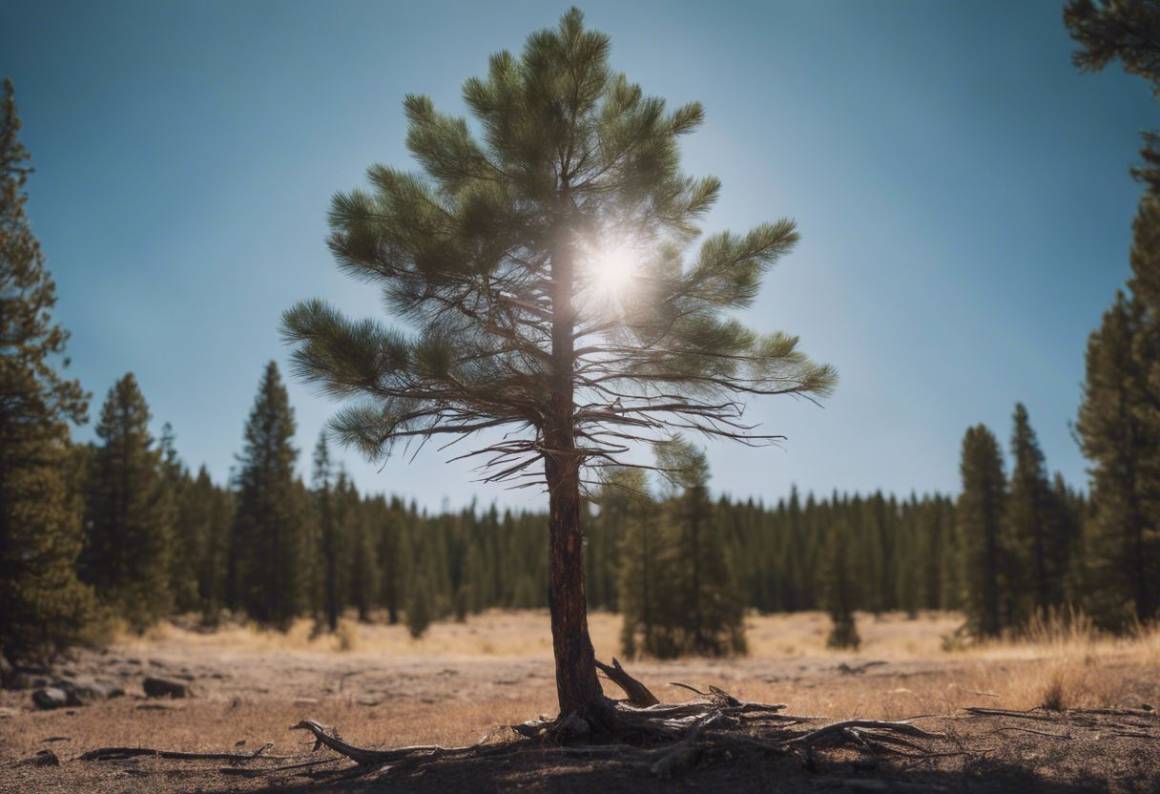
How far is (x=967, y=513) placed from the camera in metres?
31.8

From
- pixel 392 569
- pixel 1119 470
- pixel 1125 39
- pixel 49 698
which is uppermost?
pixel 1125 39

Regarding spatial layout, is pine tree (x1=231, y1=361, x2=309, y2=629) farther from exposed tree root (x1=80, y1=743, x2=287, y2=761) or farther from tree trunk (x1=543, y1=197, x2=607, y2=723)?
tree trunk (x1=543, y1=197, x2=607, y2=723)

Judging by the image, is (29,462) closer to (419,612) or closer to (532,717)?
(532,717)

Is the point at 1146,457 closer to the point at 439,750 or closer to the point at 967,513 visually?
the point at 967,513

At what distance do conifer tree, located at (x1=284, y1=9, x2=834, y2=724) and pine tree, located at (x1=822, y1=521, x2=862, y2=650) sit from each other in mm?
32552

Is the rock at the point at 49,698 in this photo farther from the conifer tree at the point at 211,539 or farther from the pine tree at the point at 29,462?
the conifer tree at the point at 211,539

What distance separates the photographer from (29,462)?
613 inches

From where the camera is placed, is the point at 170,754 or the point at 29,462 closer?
the point at 170,754

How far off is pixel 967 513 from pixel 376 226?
32190mm

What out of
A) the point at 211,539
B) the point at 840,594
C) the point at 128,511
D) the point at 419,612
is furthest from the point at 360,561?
the point at 840,594

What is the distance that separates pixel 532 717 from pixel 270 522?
27.5 m

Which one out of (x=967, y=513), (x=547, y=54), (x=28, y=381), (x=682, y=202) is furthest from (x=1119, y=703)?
(x=967, y=513)

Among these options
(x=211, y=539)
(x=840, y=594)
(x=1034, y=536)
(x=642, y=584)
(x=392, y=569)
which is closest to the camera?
(x=642, y=584)

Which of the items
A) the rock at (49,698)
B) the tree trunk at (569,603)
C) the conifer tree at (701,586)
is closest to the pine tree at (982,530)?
the conifer tree at (701,586)
